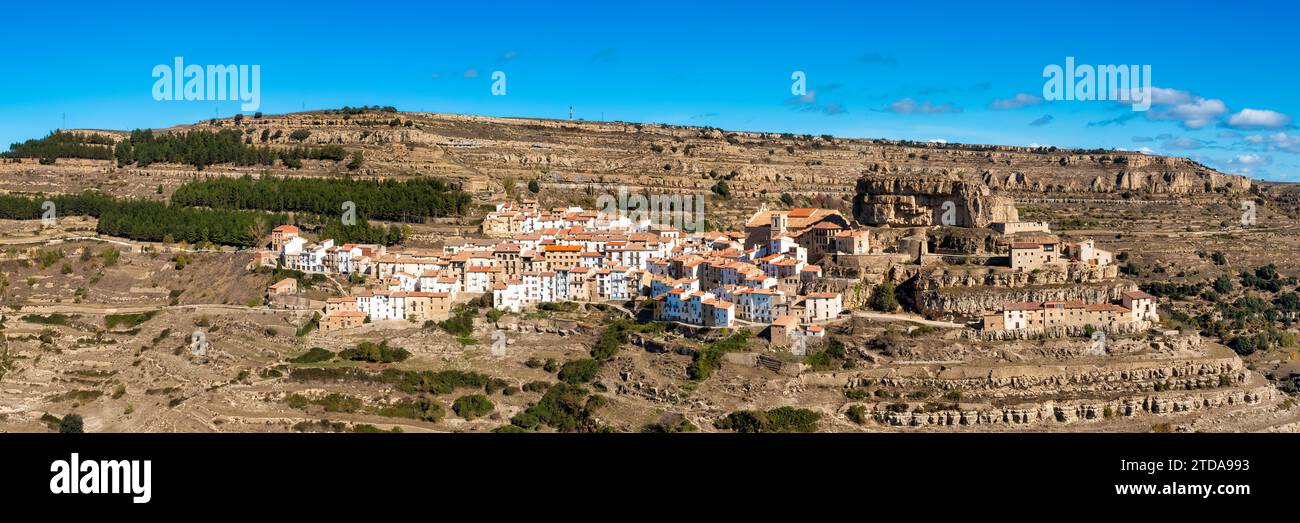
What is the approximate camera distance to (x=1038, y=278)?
3734 centimetres

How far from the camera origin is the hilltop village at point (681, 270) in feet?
117

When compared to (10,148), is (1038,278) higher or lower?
lower

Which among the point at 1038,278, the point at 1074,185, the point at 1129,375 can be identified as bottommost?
the point at 1129,375

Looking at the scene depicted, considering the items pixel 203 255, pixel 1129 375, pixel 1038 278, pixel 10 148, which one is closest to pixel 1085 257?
pixel 1038 278

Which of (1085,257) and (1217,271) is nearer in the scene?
(1085,257)

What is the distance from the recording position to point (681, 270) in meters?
41.8

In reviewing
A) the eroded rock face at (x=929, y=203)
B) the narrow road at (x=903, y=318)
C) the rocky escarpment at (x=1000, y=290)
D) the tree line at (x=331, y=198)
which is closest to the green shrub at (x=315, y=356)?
the narrow road at (x=903, y=318)

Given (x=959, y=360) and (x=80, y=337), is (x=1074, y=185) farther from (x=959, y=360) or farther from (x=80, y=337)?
(x=80, y=337)

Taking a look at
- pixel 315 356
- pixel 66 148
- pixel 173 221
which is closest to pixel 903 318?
pixel 315 356

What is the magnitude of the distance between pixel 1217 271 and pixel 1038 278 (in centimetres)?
2045

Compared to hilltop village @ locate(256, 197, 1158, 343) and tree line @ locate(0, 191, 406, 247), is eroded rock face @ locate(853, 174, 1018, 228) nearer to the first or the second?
hilltop village @ locate(256, 197, 1158, 343)

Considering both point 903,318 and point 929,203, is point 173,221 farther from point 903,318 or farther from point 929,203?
point 903,318
